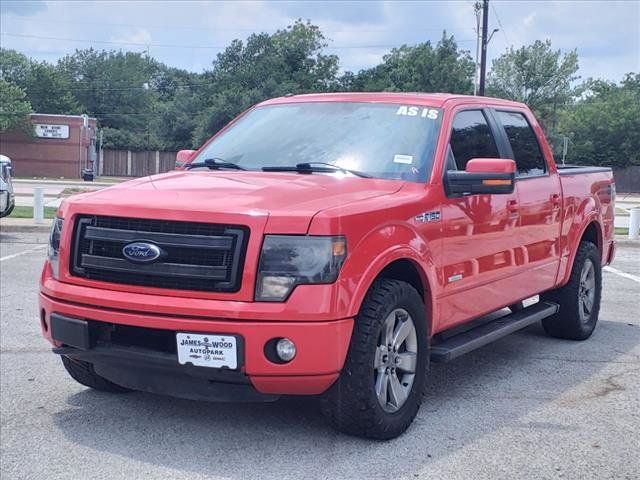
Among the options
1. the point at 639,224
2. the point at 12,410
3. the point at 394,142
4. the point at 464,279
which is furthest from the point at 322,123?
the point at 639,224

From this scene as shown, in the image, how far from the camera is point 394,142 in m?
5.20

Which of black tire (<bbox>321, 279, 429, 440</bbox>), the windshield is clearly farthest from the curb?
black tire (<bbox>321, 279, 429, 440</bbox>)

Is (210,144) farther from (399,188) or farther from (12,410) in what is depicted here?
(12,410)

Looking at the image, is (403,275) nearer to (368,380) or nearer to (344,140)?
(368,380)

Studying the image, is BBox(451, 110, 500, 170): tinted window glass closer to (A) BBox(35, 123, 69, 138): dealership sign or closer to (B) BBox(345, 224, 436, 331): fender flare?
(B) BBox(345, 224, 436, 331): fender flare

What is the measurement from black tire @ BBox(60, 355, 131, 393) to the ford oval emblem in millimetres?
1068

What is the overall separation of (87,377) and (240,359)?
155cm

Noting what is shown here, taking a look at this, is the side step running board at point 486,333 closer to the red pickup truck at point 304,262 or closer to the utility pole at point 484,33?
the red pickup truck at point 304,262

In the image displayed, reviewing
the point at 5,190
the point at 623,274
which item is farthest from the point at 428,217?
the point at 5,190

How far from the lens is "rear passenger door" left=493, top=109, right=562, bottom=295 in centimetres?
605

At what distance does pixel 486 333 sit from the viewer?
5.54 m

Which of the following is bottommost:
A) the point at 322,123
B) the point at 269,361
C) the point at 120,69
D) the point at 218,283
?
the point at 269,361

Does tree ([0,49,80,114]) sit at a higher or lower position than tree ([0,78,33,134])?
higher

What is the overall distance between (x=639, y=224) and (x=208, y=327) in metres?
14.8
